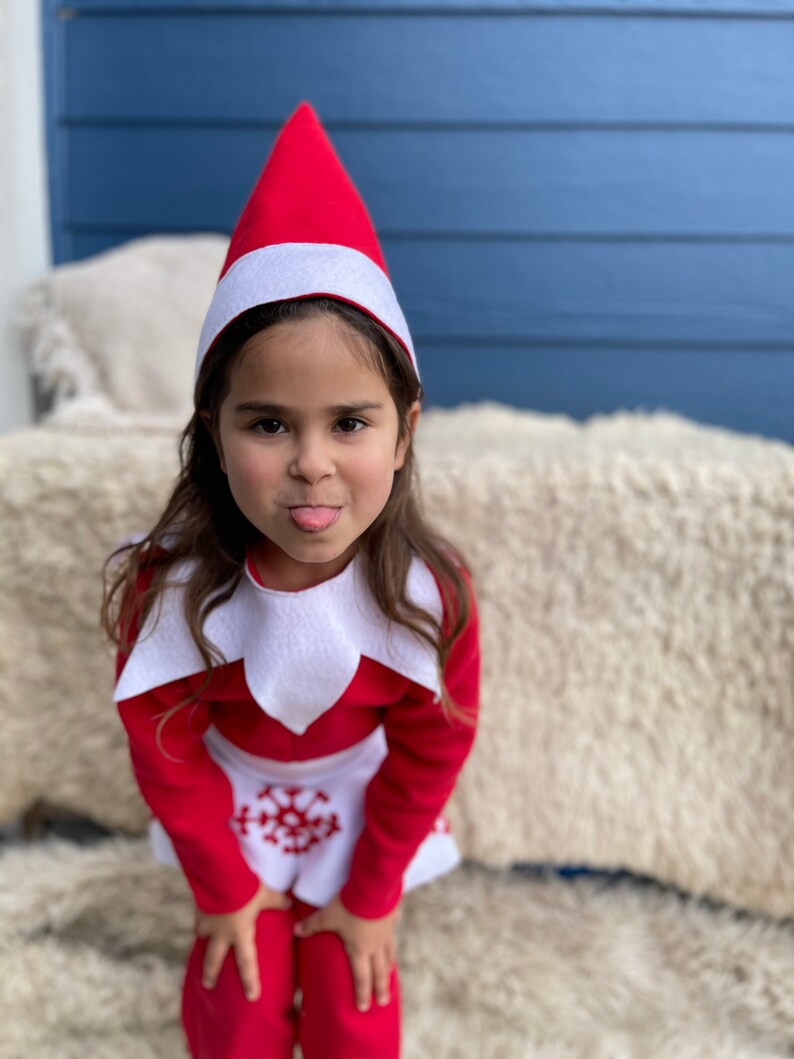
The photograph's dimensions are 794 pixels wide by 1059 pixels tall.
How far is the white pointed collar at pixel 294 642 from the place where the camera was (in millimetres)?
772

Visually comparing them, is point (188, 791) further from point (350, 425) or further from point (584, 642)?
point (584, 642)

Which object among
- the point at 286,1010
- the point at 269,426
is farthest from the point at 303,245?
the point at 286,1010

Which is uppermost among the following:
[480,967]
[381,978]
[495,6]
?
[495,6]

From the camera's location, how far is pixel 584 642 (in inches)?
42.6

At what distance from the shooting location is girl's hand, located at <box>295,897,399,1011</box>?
86 centimetres

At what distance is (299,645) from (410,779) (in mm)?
201

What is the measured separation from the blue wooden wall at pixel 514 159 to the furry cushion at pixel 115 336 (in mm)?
295

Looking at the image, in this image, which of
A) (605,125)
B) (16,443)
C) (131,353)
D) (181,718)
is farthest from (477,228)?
(181,718)

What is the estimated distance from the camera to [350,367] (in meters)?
0.65

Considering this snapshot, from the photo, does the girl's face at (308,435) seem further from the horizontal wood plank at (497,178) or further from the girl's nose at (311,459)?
the horizontal wood plank at (497,178)

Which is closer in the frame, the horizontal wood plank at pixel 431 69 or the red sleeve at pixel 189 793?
the red sleeve at pixel 189 793

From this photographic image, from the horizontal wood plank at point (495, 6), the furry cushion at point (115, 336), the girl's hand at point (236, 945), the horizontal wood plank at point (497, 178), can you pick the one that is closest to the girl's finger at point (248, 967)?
the girl's hand at point (236, 945)

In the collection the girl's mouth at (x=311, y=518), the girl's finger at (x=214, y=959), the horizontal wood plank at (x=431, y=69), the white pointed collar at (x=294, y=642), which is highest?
the horizontal wood plank at (x=431, y=69)

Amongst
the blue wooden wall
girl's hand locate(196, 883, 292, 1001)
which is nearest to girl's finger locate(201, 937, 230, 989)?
girl's hand locate(196, 883, 292, 1001)
